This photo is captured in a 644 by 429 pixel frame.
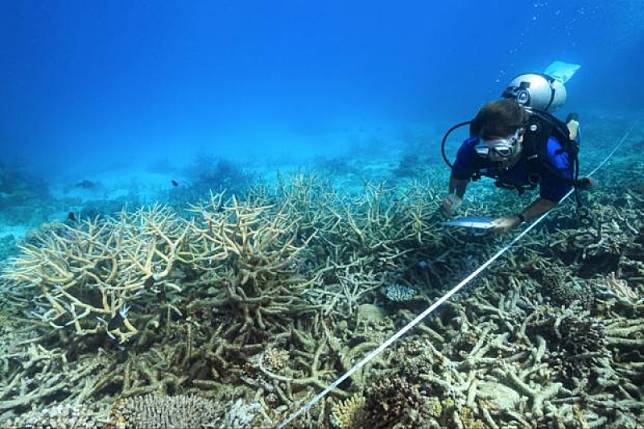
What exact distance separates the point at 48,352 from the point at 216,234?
172cm

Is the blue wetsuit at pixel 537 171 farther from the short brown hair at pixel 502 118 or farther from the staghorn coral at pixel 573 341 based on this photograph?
the staghorn coral at pixel 573 341

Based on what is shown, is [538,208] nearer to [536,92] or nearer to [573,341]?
[573,341]

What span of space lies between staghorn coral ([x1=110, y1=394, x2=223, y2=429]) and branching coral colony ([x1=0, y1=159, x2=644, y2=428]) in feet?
0.10

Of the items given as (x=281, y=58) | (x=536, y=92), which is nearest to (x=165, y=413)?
(x=536, y=92)

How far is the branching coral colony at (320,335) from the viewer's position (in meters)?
2.29

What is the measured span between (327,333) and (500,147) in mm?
2407

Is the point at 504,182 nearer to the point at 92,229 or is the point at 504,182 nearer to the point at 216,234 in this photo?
the point at 216,234

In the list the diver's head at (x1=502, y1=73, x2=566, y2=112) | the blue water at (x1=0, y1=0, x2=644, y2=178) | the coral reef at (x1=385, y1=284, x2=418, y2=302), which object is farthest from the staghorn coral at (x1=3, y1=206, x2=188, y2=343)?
the blue water at (x1=0, y1=0, x2=644, y2=178)

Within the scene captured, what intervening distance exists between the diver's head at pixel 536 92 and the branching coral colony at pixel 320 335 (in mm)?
1732

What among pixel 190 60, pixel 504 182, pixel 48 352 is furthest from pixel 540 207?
pixel 190 60

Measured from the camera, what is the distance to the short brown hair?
3.15m

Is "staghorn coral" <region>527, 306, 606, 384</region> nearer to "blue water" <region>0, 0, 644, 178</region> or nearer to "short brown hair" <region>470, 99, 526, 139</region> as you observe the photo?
"short brown hair" <region>470, 99, 526, 139</region>

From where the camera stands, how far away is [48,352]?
9.43 feet

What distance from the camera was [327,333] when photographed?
3.06 m
